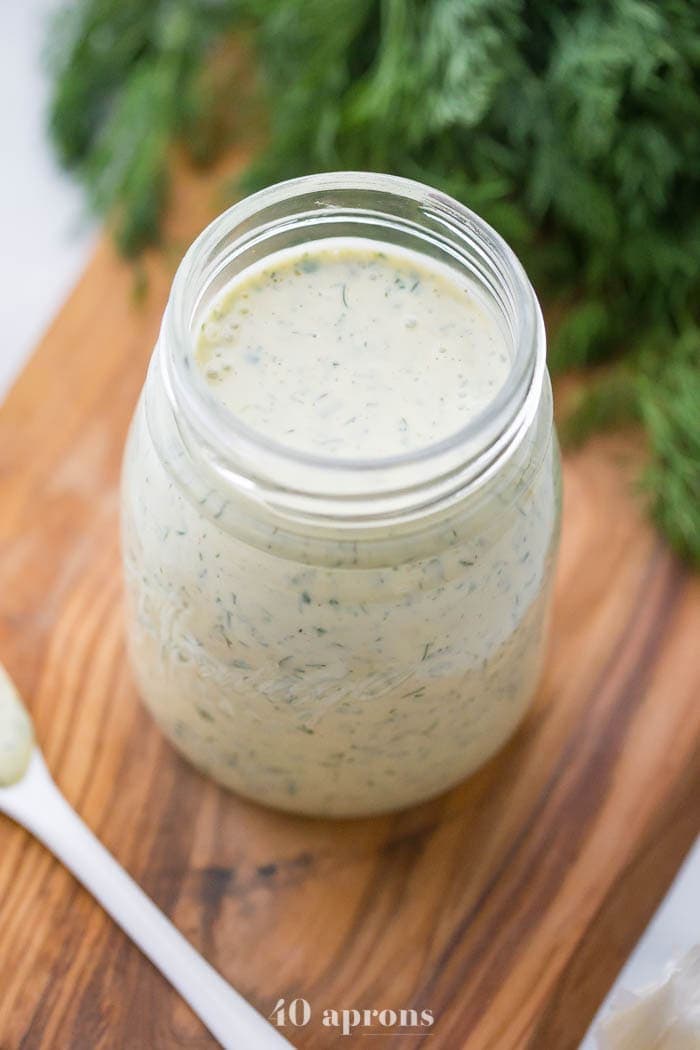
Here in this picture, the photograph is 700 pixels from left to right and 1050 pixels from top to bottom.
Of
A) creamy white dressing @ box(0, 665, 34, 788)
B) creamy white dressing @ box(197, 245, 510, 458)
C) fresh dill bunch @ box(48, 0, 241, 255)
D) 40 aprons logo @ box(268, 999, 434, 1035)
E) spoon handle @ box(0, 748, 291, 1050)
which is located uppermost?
creamy white dressing @ box(197, 245, 510, 458)

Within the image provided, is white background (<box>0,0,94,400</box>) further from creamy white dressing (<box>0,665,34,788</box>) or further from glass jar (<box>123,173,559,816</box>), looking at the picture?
glass jar (<box>123,173,559,816</box>)

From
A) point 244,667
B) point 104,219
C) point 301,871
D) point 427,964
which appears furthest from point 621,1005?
point 104,219

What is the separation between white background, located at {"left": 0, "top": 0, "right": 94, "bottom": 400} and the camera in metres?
1.78

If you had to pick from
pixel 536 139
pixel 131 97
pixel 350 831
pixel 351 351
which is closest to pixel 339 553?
pixel 351 351

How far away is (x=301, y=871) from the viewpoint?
1.27m

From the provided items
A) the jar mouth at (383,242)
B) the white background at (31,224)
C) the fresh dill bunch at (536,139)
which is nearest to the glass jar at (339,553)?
the jar mouth at (383,242)

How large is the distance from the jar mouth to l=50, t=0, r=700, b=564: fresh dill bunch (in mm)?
440

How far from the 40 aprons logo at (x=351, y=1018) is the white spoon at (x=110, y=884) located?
34 mm

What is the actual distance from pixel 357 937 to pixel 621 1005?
24 centimetres

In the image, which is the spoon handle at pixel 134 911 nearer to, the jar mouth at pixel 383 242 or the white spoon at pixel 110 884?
the white spoon at pixel 110 884

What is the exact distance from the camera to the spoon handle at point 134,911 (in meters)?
1.15

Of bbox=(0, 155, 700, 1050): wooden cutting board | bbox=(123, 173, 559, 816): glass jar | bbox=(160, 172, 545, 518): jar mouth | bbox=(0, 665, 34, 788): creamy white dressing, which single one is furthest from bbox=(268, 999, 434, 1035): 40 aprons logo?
bbox=(160, 172, 545, 518): jar mouth

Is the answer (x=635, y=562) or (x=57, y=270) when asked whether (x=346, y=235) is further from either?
(x=57, y=270)

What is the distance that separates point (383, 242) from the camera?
113cm
